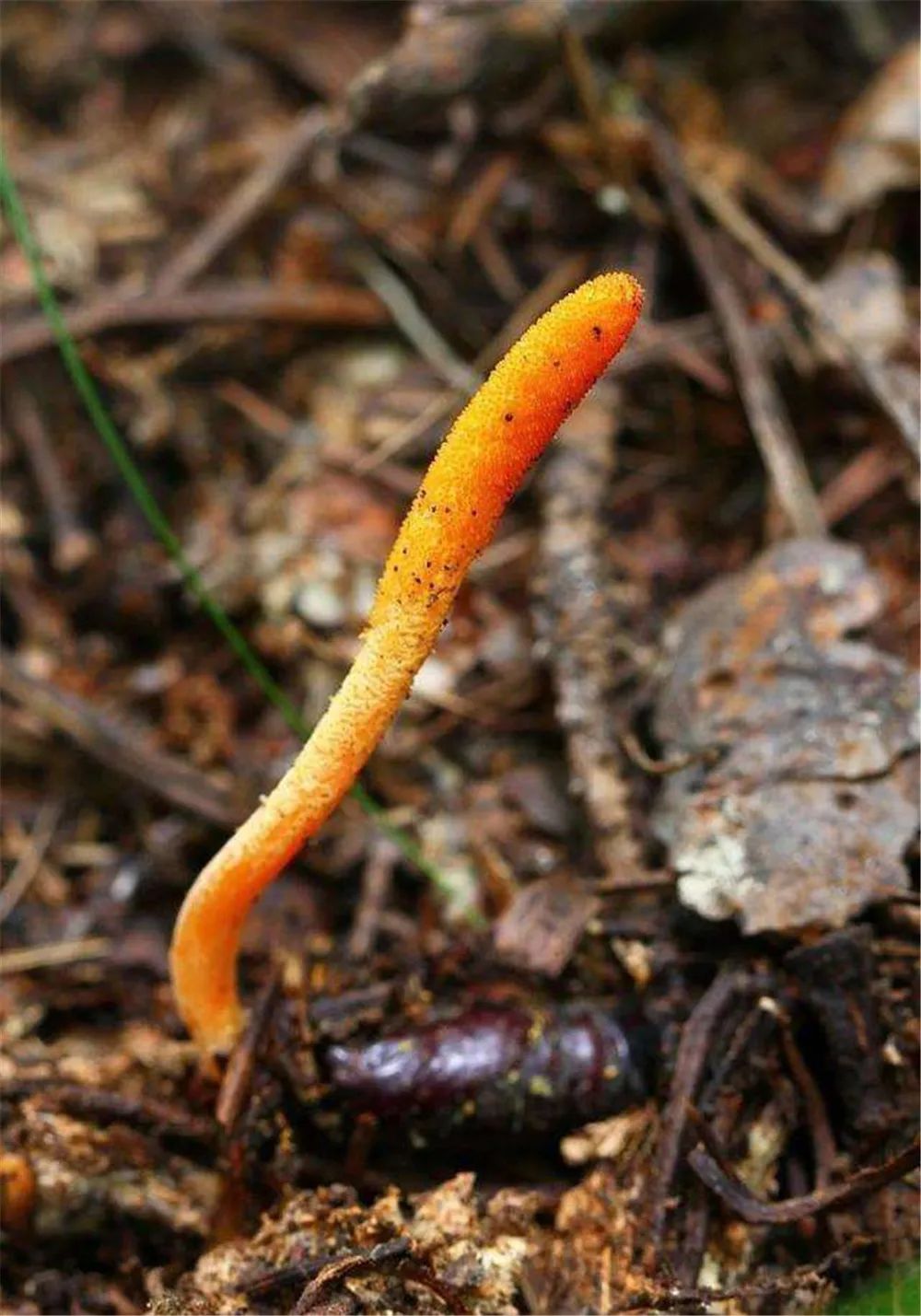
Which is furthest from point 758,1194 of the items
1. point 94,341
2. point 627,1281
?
point 94,341

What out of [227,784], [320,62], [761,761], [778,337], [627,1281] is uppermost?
[320,62]

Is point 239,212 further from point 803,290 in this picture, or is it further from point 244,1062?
point 244,1062

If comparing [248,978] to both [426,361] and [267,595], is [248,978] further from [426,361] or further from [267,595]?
[426,361]

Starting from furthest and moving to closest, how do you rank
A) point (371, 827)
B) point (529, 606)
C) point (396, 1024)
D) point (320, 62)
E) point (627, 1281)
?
point (320, 62), point (529, 606), point (371, 827), point (396, 1024), point (627, 1281)

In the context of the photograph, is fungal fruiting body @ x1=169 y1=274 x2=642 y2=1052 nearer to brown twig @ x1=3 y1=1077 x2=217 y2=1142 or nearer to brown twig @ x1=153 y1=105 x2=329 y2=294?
brown twig @ x1=3 y1=1077 x2=217 y2=1142

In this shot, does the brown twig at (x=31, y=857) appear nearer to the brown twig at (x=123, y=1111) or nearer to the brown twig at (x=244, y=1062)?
the brown twig at (x=123, y=1111)

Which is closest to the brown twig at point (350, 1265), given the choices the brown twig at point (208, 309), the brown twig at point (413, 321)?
the brown twig at point (413, 321)
